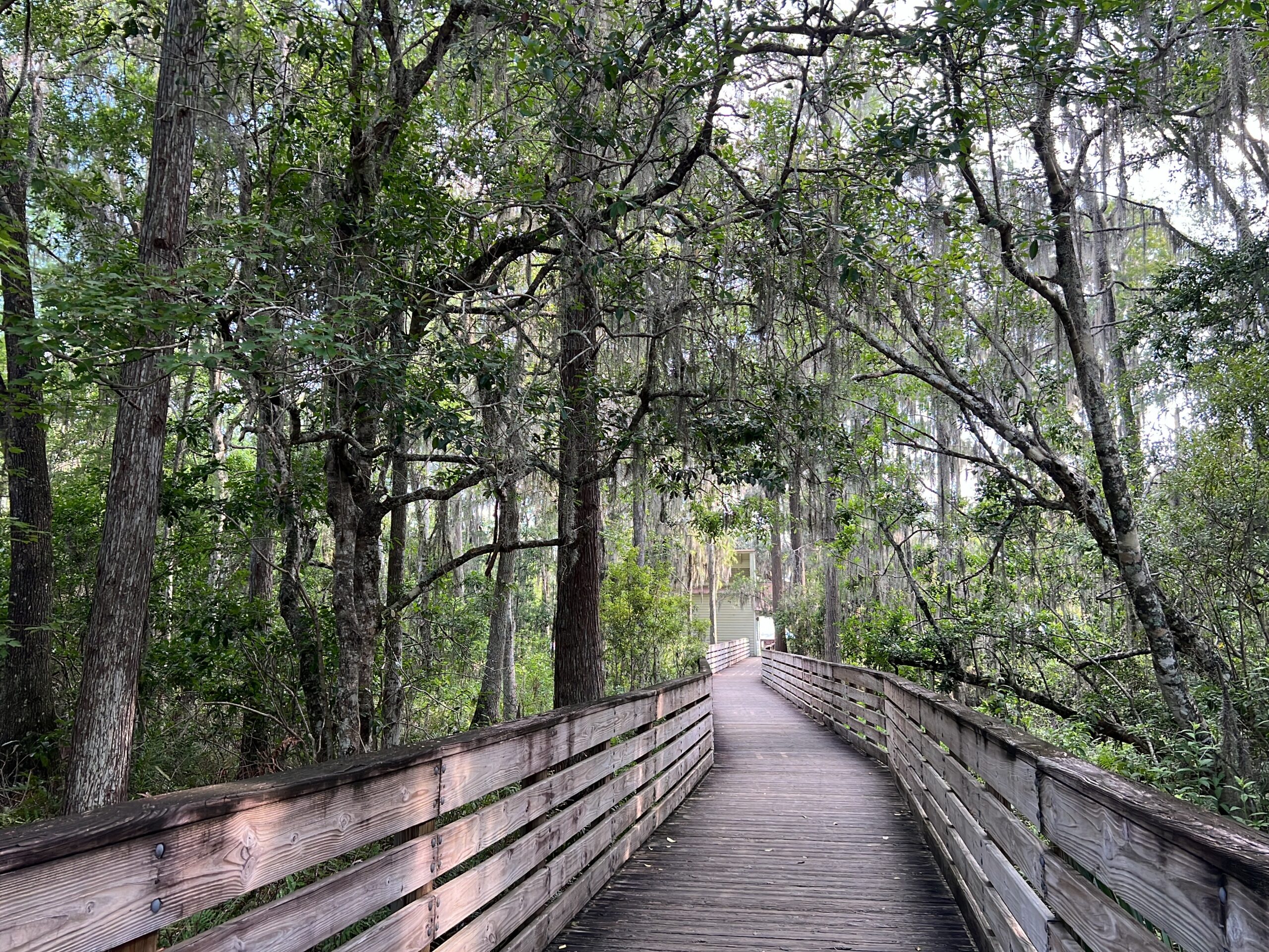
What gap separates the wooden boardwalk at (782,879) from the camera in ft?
13.3

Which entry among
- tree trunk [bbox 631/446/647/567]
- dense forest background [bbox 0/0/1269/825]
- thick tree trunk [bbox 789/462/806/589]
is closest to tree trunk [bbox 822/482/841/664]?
thick tree trunk [bbox 789/462/806/589]

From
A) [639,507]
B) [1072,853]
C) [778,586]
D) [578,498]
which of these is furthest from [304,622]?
[778,586]

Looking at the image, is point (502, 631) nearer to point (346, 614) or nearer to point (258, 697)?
point (258, 697)

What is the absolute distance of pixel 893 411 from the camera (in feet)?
46.2

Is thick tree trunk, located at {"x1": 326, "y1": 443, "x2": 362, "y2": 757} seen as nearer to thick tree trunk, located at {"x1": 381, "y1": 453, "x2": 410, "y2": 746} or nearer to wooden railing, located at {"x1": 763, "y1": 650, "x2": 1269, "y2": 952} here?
thick tree trunk, located at {"x1": 381, "y1": 453, "x2": 410, "y2": 746}

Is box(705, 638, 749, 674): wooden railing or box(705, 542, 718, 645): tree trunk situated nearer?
box(705, 638, 749, 674): wooden railing

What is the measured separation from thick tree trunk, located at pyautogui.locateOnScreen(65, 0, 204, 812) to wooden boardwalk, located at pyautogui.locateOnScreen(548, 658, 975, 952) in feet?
10.8

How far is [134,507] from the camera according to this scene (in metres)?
5.52

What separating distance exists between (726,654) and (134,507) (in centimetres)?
2834

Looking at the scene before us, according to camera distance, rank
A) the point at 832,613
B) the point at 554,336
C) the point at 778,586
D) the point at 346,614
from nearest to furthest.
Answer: the point at 346,614, the point at 554,336, the point at 832,613, the point at 778,586

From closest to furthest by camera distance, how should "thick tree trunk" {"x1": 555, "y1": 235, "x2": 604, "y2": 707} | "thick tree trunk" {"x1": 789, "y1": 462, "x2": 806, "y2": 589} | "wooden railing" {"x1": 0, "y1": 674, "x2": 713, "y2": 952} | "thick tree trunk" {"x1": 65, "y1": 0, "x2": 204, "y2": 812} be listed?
"wooden railing" {"x1": 0, "y1": 674, "x2": 713, "y2": 952} < "thick tree trunk" {"x1": 65, "y1": 0, "x2": 204, "y2": 812} < "thick tree trunk" {"x1": 555, "y1": 235, "x2": 604, "y2": 707} < "thick tree trunk" {"x1": 789, "y1": 462, "x2": 806, "y2": 589}

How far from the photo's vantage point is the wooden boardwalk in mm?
4043

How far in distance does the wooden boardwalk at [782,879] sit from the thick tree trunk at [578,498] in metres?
1.41

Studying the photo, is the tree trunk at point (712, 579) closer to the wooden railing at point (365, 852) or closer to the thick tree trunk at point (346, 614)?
the thick tree trunk at point (346, 614)
